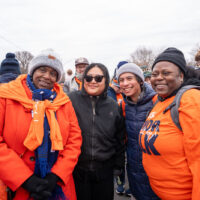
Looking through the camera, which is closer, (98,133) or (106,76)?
(98,133)

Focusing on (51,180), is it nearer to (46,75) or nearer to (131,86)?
(46,75)

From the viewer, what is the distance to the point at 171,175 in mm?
1531

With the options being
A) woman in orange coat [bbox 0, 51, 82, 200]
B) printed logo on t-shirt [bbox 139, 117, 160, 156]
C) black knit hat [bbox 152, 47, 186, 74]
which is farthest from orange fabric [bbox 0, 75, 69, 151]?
black knit hat [bbox 152, 47, 186, 74]

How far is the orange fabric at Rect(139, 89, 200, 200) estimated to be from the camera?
1.38 metres

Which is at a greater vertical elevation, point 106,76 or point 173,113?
point 106,76

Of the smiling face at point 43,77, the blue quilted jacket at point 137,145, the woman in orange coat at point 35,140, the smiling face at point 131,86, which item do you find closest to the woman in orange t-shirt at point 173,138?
the blue quilted jacket at point 137,145

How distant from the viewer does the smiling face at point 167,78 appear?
1738 mm

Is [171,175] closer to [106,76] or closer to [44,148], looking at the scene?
[44,148]

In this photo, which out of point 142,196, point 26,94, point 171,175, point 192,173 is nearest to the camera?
point 192,173

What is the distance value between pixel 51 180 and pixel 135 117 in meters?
1.33

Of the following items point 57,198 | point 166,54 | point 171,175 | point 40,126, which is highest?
point 166,54

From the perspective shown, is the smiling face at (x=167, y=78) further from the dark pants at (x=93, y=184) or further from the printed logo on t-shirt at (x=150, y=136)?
the dark pants at (x=93, y=184)

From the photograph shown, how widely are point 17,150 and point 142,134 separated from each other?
1342mm

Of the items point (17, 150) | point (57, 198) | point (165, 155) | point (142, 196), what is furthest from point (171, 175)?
point (17, 150)
